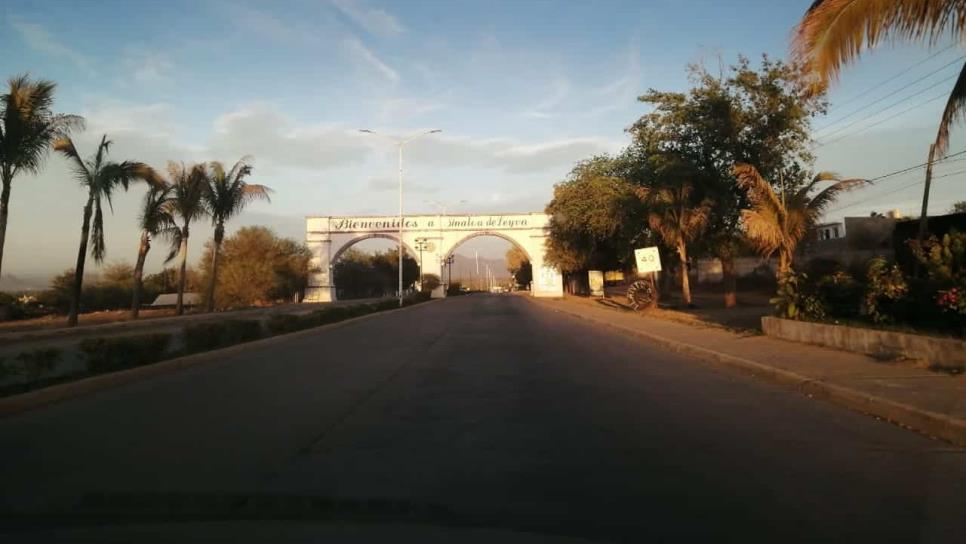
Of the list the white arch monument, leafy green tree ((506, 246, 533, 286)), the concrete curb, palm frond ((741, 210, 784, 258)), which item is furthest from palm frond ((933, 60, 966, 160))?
leafy green tree ((506, 246, 533, 286))

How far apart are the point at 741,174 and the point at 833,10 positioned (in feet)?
37.9

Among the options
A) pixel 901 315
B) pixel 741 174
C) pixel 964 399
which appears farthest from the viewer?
pixel 741 174

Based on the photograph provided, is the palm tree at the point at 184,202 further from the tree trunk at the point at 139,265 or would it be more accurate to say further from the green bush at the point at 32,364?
the green bush at the point at 32,364

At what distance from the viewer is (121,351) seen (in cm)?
1345

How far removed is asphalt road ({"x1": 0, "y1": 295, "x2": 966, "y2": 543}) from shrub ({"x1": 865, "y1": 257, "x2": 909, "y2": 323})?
367cm

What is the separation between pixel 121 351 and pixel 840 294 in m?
14.3

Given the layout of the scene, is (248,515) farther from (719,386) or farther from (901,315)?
(901,315)

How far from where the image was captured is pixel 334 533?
4.74 meters

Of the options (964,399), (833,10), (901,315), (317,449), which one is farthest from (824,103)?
(317,449)

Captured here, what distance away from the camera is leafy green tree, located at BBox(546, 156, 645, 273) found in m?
34.4

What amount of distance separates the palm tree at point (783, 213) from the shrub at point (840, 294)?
4.88 metres

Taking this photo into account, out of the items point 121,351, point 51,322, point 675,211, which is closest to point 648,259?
point 675,211

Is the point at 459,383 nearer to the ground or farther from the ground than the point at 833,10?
nearer to the ground

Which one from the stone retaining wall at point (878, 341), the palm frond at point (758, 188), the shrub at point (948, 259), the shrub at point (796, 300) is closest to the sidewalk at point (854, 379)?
the stone retaining wall at point (878, 341)
